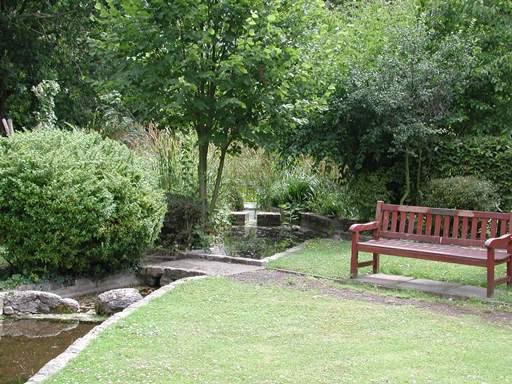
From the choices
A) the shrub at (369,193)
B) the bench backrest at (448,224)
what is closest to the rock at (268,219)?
the shrub at (369,193)

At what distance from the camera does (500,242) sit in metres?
7.91

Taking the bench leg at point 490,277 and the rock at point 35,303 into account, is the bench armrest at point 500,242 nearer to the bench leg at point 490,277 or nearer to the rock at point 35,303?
the bench leg at point 490,277

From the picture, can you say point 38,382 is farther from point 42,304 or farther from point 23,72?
point 23,72

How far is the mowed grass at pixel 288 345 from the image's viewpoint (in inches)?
199

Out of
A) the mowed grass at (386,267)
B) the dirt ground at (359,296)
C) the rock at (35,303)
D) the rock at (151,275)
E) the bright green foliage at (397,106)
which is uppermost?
the bright green foliage at (397,106)

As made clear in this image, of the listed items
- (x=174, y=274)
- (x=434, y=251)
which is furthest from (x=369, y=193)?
(x=174, y=274)

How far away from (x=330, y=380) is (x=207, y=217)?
644 cm

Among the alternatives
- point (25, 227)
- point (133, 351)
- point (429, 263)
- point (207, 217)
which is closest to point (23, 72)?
point (207, 217)

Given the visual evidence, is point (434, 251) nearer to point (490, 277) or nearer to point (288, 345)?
point (490, 277)

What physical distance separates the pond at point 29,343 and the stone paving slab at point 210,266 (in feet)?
7.31

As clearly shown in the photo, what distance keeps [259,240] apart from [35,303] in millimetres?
5455

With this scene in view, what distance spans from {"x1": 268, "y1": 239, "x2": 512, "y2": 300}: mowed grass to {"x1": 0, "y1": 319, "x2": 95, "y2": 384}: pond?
323 cm

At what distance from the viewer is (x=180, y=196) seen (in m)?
11.1

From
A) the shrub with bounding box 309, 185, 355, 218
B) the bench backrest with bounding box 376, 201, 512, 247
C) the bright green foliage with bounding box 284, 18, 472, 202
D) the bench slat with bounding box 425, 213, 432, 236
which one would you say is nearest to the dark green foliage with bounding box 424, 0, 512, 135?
the bright green foliage with bounding box 284, 18, 472, 202
